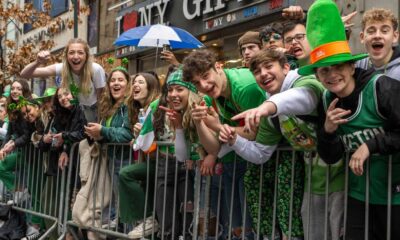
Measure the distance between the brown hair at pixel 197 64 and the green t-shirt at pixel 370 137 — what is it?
1.09 meters

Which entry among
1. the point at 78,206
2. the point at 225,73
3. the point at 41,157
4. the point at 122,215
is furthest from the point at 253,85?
the point at 41,157

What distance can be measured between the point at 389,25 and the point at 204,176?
198 centimetres

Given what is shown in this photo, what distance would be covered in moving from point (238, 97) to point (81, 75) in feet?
9.56

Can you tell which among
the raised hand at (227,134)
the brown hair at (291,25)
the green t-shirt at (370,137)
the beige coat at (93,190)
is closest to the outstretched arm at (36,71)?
the beige coat at (93,190)

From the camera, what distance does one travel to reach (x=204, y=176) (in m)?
5.43

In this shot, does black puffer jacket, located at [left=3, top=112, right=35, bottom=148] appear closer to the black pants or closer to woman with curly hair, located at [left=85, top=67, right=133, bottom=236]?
woman with curly hair, located at [left=85, top=67, right=133, bottom=236]

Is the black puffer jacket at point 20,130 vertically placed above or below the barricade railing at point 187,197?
above

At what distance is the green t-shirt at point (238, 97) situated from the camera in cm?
480

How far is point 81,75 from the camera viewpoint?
7219mm

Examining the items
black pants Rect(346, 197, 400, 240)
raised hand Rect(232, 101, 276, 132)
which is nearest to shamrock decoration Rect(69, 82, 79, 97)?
raised hand Rect(232, 101, 276, 132)

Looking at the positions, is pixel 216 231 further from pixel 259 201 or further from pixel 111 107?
pixel 111 107

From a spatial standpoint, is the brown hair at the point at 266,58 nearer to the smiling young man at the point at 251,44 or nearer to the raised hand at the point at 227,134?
the raised hand at the point at 227,134

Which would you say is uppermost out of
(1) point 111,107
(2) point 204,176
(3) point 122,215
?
(1) point 111,107

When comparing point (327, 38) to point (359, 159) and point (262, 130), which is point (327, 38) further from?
point (262, 130)
